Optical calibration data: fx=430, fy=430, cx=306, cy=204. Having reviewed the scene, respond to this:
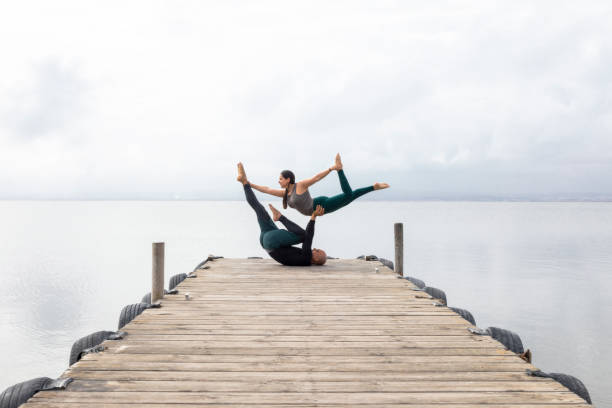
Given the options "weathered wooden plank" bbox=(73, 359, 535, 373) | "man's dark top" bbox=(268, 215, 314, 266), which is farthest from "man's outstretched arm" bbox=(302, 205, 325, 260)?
"weathered wooden plank" bbox=(73, 359, 535, 373)

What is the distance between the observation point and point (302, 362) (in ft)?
12.9

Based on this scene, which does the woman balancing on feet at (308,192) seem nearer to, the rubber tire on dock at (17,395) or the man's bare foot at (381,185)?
the man's bare foot at (381,185)

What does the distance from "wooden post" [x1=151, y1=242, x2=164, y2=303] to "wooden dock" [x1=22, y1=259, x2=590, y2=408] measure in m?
0.60

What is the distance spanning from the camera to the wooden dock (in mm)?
3230

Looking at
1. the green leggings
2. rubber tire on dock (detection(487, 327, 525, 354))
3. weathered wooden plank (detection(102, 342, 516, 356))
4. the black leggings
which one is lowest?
rubber tire on dock (detection(487, 327, 525, 354))

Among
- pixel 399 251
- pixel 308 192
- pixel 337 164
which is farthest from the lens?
pixel 399 251

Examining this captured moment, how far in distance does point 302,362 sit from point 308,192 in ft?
19.8

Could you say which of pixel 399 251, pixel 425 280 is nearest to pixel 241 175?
pixel 399 251

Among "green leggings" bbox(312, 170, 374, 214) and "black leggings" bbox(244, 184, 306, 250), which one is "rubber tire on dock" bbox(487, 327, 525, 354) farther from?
"black leggings" bbox(244, 184, 306, 250)

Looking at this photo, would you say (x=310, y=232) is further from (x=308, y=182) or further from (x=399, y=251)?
(x=399, y=251)

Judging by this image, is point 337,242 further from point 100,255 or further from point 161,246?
point 161,246

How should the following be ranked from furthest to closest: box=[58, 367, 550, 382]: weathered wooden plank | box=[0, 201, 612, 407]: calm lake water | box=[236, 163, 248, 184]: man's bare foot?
box=[0, 201, 612, 407]: calm lake water
box=[236, 163, 248, 184]: man's bare foot
box=[58, 367, 550, 382]: weathered wooden plank

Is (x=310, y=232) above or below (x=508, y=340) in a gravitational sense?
above

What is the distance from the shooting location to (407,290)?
291 inches
